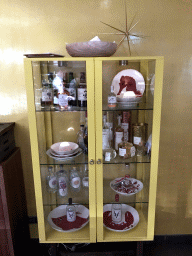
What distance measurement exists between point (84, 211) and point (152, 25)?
167 cm

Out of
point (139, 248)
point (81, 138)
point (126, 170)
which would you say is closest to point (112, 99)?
point (81, 138)

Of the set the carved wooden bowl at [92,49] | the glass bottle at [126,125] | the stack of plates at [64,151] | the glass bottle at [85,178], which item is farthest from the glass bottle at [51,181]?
→ the carved wooden bowl at [92,49]

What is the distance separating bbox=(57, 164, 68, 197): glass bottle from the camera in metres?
1.79

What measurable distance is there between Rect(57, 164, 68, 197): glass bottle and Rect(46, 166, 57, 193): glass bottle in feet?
0.11

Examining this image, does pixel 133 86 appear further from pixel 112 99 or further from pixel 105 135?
pixel 105 135

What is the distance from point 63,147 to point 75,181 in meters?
0.31

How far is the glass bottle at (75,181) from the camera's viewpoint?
5.85 feet

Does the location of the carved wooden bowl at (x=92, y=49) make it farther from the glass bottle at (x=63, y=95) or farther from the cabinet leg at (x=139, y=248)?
the cabinet leg at (x=139, y=248)

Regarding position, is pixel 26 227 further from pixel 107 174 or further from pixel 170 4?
pixel 170 4

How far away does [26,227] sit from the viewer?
7.09 ft

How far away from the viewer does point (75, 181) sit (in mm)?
1812

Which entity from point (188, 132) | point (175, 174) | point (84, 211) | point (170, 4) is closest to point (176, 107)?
point (188, 132)

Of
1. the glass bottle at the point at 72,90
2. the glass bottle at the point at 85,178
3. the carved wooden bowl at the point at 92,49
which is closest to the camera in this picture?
the carved wooden bowl at the point at 92,49

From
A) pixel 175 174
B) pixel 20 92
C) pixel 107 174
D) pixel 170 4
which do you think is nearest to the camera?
pixel 107 174
